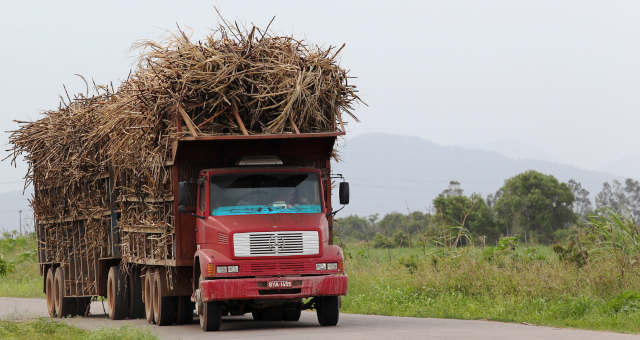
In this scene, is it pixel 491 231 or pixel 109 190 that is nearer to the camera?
pixel 109 190

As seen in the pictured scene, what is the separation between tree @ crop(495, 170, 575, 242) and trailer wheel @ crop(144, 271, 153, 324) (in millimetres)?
40219

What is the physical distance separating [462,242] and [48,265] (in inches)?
433

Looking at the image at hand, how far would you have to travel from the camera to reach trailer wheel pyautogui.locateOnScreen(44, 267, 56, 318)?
26.0 m

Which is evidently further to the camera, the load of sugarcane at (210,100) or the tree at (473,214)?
the tree at (473,214)

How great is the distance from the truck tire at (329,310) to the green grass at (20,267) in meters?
23.1

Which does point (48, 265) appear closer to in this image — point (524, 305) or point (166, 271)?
point (166, 271)

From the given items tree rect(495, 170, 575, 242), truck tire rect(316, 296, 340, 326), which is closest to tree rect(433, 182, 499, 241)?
tree rect(495, 170, 575, 242)

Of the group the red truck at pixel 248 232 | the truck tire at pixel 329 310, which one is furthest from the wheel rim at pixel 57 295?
the truck tire at pixel 329 310

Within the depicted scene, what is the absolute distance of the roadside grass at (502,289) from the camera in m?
17.4

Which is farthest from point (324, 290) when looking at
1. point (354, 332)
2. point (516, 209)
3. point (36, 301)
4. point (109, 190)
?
point (516, 209)

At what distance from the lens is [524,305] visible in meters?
19.1

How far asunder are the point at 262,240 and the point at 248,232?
10.4 inches

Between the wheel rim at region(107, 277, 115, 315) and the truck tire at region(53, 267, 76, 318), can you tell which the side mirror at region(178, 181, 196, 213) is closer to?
the wheel rim at region(107, 277, 115, 315)

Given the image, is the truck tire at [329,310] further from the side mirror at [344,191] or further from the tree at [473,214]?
the tree at [473,214]
